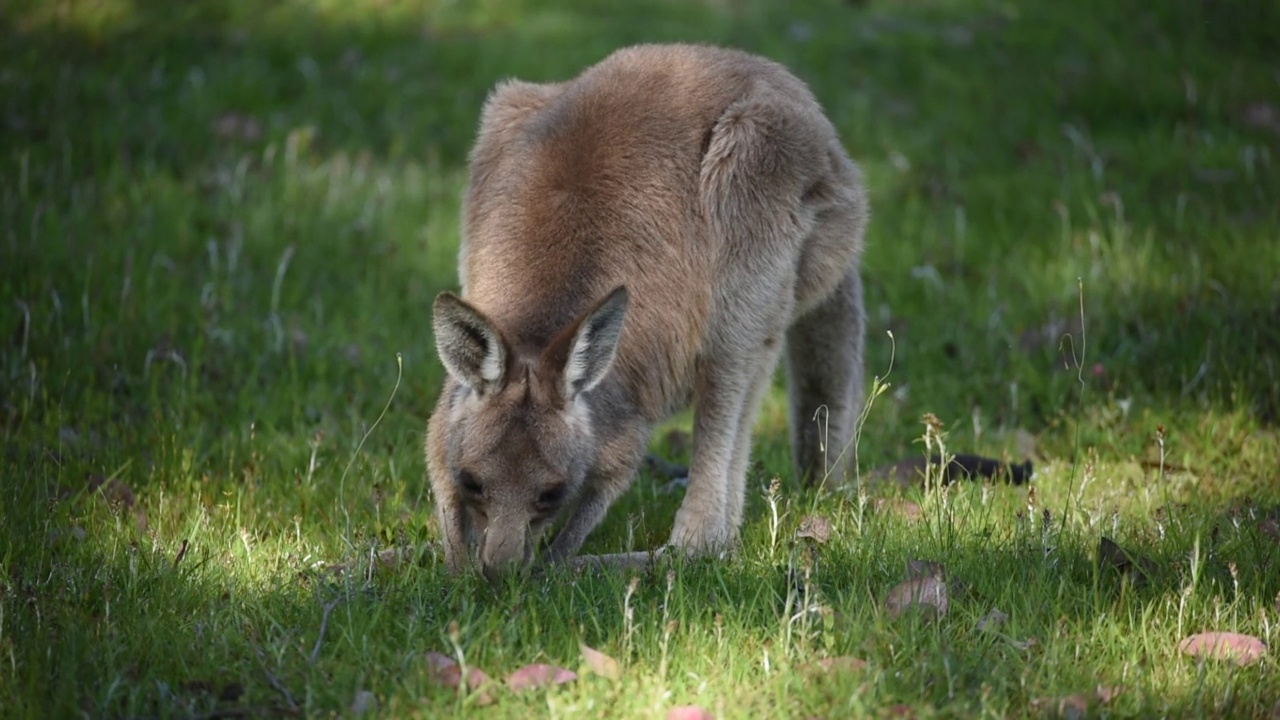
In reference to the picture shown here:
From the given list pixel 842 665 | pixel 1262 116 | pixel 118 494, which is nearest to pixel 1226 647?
pixel 842 665

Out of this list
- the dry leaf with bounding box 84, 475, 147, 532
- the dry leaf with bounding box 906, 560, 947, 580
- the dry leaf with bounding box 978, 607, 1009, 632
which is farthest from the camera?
the dry leaf with bounding box 84, 475, 147, 532

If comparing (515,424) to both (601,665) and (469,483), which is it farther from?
(601,665)

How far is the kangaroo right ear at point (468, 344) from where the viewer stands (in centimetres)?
340

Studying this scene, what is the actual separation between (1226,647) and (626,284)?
180 cm

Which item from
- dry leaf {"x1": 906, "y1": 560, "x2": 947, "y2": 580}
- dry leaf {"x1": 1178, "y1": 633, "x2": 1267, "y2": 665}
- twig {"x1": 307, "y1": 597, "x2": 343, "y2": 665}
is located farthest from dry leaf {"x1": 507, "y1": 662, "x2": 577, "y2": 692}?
dry leaf {"x1": 1178, "y1": 633, "x2": 1267, "y2": 665}

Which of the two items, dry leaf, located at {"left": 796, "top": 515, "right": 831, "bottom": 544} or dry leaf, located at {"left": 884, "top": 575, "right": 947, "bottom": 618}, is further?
dry leaf, located at {"left": 796, "top": 515, "right": 831, "bottom": 544}

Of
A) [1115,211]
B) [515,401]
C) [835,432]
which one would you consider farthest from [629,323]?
[1115,211]

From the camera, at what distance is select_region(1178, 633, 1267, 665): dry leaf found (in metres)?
3.10

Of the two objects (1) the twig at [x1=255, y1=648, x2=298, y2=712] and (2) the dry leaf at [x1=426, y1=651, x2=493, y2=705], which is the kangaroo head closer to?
(2) the dry leaf at [x1=426, y1=651, x2=493, y2=705]

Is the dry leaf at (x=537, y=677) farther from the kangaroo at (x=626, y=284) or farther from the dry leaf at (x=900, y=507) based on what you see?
the dry leaf at (x=900, y=507)

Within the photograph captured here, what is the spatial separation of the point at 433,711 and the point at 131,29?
699cm

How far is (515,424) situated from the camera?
3521mm

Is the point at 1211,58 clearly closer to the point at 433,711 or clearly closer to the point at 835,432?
the point at 835,432

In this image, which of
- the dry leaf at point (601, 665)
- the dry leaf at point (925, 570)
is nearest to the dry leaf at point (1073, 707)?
the dry leaf at point (925, 570)
